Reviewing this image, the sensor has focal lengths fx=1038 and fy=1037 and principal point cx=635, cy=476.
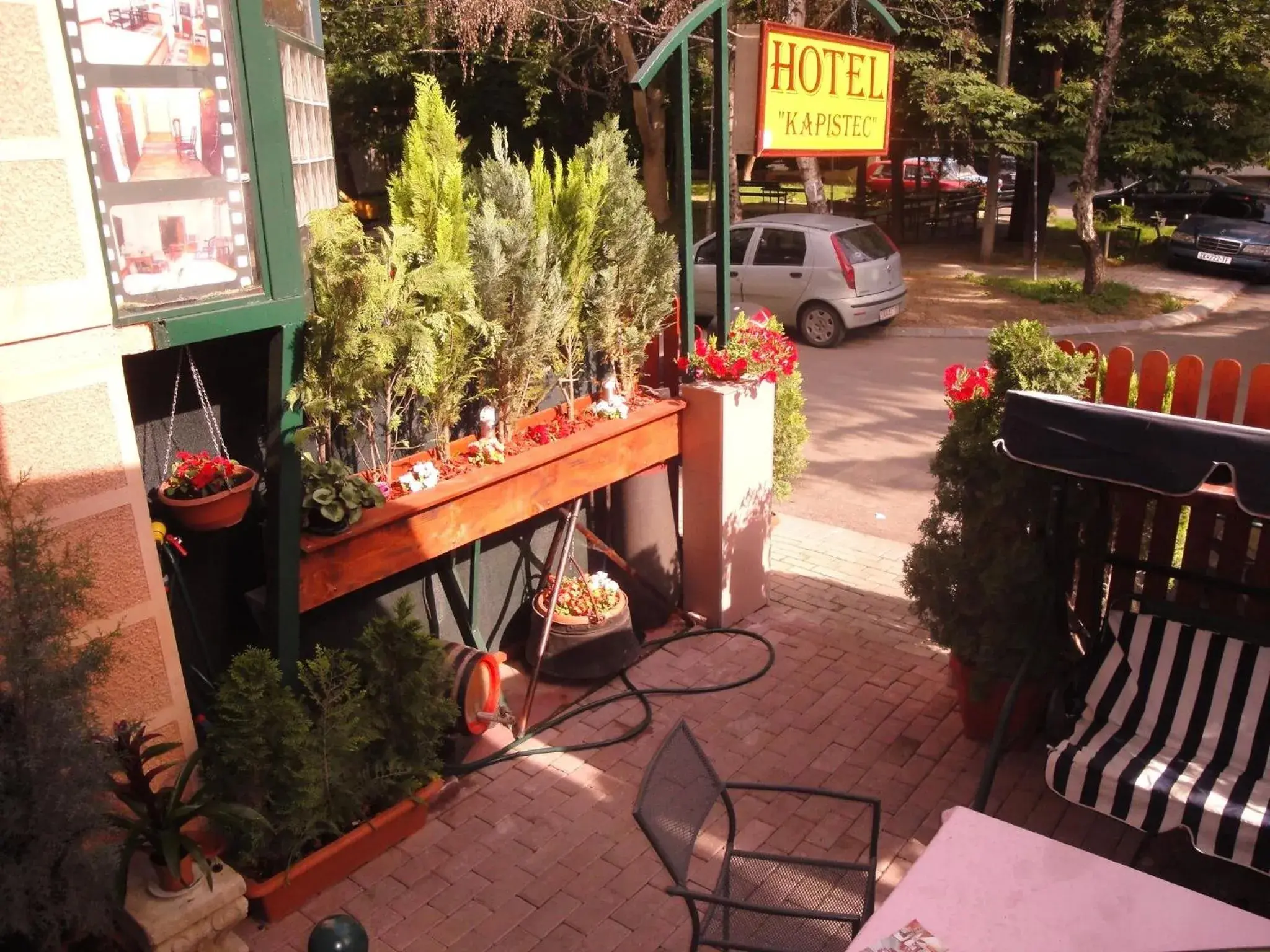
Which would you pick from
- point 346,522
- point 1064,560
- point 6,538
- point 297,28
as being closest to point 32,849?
point 6,538

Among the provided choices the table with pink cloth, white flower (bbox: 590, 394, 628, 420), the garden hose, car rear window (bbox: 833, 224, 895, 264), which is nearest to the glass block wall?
white flower (bbox: 590, 394, 628, 420)

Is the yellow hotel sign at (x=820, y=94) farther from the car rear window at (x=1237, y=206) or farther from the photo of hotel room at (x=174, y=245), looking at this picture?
the car rear window at (x=1237, y=206)

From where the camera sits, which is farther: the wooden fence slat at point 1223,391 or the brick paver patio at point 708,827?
the wooden fence slat at point 1223,391

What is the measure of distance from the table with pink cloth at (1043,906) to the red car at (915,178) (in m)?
23.3

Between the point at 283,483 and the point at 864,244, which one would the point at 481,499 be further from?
the point at 864,244

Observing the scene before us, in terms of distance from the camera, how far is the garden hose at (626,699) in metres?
4.83

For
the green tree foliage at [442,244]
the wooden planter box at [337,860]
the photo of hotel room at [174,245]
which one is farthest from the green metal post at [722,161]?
the wooden planter box at [337,860]

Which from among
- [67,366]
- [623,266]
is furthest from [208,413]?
[623,266]

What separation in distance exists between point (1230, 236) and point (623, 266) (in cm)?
1561

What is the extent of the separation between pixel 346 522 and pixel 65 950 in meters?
1.73

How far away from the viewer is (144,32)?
318 centimetres

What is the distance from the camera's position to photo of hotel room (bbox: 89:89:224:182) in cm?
318

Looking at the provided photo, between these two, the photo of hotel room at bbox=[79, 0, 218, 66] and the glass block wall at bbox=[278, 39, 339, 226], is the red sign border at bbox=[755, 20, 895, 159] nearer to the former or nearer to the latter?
the glass block wall at bbox=[278, 39, 339, 226]

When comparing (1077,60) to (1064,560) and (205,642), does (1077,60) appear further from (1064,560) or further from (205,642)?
(205,642)
